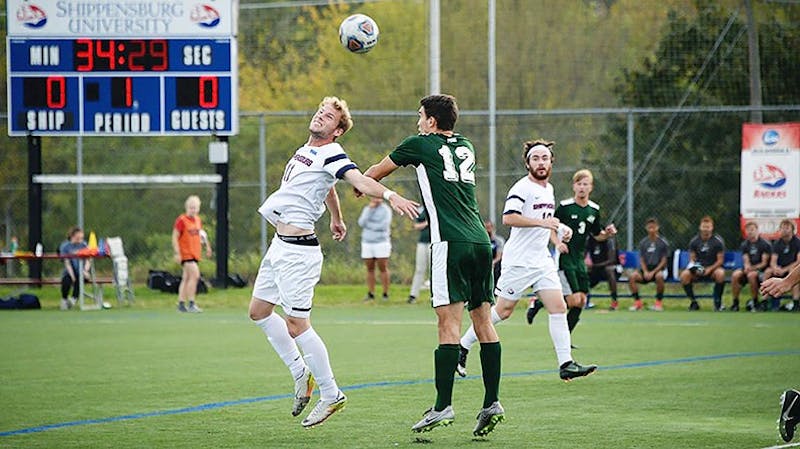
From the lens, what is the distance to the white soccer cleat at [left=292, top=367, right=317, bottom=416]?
28.5ft

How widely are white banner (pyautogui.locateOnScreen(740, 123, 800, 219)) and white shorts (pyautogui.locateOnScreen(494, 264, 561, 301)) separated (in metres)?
12.2

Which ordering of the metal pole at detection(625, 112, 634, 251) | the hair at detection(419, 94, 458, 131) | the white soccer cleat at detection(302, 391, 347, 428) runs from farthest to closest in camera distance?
the metal pole at detection(625, 112, 634, 251)
the white soccer cleat at detection(302, 391, 347, 428)
the hair at detection(419, 94, 458, 131)

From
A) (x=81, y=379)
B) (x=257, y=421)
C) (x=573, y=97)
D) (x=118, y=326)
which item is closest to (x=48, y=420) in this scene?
(x=257, y=421)

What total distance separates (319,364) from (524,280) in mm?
3338

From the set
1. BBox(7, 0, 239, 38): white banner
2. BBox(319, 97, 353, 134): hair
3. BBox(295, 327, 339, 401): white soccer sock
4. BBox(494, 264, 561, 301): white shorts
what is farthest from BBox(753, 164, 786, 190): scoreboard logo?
BBox(295, 327, 339, 401): white soccer sock

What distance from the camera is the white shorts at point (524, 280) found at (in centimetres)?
1126

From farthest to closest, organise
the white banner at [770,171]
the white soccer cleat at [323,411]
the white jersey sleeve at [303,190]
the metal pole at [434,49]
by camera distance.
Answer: the metal pole at [434,49] < the white banner at [770,171] < the white jersey sleeve at [303,190] < the white soccer cleat at [323,411]

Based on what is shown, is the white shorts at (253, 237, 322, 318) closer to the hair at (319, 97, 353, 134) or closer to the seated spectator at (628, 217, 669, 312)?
the hair at (319, 97, 353, 134)

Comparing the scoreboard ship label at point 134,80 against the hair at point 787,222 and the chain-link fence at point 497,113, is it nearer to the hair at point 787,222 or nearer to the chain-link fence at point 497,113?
the chain-link fence at point 497,113

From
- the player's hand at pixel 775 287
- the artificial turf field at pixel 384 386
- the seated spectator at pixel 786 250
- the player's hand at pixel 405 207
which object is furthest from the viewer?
the seated spectator at pixel 786 250

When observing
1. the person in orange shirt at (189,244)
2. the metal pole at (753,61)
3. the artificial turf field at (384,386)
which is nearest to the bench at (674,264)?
the artificial turf field at (384,386)

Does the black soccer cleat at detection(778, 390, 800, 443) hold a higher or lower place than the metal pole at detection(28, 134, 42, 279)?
lower

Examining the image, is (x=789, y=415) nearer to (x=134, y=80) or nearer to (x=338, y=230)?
(x=338, y=230)

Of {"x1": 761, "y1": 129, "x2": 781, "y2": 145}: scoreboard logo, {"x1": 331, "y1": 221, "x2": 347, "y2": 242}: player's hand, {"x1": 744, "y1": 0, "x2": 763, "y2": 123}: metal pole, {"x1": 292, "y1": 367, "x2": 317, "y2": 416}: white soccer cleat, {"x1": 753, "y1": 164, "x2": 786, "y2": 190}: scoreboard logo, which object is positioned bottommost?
{"x1": 292, "y1": 367, "x2": 317, "y2": 416}: white soccer cleat
